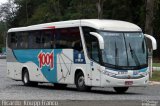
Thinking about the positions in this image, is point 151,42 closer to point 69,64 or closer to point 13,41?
point 69,64

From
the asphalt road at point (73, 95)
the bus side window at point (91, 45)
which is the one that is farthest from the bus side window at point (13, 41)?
the bus side window at point (91, 45)

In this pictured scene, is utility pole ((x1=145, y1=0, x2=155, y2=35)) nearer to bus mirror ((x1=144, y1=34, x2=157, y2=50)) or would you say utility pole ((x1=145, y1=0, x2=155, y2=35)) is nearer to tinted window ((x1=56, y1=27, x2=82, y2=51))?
tinted window ((x1=56, y1=27, x2=82, y2=51))

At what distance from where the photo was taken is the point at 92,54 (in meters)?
25.0

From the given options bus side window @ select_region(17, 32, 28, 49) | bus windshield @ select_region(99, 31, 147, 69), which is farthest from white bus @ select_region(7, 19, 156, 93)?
bus side window @ select_region(17, 32, 28, 49)

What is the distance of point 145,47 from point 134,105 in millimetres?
8492

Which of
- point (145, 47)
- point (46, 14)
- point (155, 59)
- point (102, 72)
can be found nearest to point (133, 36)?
point (145, 47)

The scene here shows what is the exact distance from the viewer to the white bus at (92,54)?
24.3m

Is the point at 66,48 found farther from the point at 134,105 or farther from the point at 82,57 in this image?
the point at 134,105

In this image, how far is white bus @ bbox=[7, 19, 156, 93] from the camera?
24297 mm

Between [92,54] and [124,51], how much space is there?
1.44 m

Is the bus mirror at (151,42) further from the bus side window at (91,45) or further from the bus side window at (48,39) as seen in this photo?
the bus side window at (48,39)

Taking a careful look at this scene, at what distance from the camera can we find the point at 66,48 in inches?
1070

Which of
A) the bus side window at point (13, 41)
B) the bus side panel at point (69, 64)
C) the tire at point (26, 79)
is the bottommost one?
the tire at point (26, 79)

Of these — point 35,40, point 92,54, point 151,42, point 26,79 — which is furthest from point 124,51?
point 26,79
